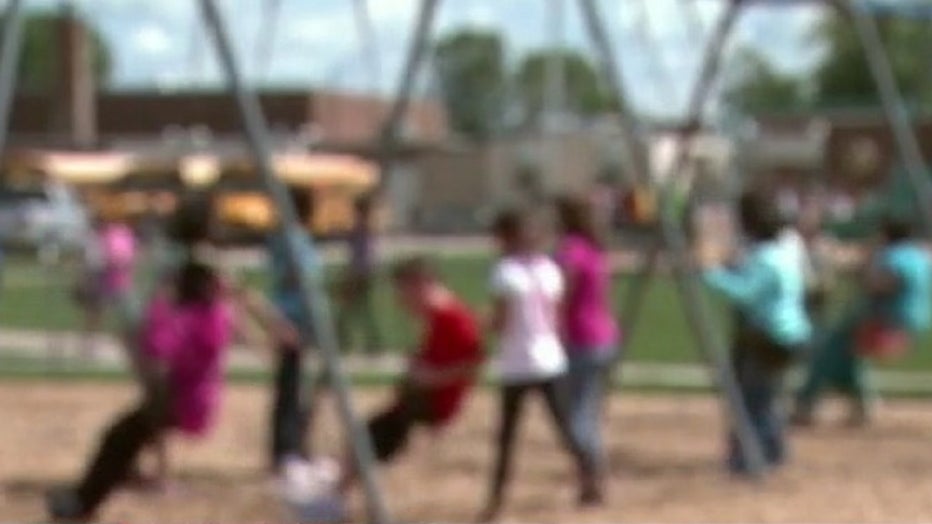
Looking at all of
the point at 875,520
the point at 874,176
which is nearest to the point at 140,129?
the point at 874,176

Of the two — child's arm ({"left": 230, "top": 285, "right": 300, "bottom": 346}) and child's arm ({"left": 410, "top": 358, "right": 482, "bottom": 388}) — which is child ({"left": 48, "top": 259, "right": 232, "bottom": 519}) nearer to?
child's arm ({"left": 230, "top": 285, "right": 300, "bottom": 346})

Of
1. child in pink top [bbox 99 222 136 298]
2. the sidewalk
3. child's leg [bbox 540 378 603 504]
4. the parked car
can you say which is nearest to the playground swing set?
child's leg [bbox 540 378 603 504]

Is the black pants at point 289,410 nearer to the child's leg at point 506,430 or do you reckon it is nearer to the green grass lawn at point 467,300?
the child's leg at point 506,430

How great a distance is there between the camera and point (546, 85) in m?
40.0

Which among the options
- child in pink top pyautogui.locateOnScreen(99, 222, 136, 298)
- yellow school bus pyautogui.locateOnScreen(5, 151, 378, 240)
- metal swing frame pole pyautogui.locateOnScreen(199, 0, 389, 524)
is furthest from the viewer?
yellow school bus pyautogui.locateOnScreen(5, 151, 378, 240)

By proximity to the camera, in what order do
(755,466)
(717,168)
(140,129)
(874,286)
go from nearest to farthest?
1. (755,466)
2. (874,286)
3. (717,168)
4. (140,129)

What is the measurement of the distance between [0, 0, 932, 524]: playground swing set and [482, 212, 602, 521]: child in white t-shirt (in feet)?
2.41

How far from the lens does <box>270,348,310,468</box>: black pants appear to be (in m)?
10.6

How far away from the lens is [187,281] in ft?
29.6

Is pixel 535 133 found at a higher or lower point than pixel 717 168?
higher

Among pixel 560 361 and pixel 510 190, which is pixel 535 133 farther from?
pixel 510 190

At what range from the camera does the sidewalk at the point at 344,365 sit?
52.8 feet

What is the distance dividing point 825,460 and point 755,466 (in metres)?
1.11

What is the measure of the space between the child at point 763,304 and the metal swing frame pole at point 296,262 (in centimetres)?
298
